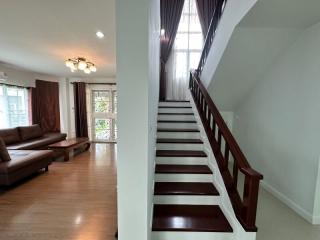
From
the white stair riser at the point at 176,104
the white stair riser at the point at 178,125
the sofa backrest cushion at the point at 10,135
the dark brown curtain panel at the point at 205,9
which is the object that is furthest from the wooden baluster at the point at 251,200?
the sofa backrest cushion at the point at 10,135

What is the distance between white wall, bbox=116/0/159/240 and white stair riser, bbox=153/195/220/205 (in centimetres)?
96

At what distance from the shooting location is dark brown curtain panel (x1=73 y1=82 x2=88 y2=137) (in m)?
7.34

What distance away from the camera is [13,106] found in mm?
5754

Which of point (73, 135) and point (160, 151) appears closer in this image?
point (160, 151)

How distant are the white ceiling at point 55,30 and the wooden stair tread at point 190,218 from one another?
8.78 feet

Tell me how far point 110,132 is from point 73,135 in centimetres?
150

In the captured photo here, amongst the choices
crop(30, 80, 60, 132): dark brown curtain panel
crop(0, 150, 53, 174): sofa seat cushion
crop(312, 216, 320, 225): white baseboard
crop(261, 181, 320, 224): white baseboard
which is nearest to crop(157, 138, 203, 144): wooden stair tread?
crop(261, 181, 320, 224): white baseboard

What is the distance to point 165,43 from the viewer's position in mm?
5703

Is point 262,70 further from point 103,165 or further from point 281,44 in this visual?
point 103,165

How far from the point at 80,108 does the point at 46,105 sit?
3.71ft

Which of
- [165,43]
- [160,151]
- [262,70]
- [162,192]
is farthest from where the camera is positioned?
[165,43]

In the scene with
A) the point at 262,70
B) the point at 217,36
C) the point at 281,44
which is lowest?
the point at 262,70

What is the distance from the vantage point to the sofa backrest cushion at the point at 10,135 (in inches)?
185

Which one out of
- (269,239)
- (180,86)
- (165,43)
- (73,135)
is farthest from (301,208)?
(73,135)
